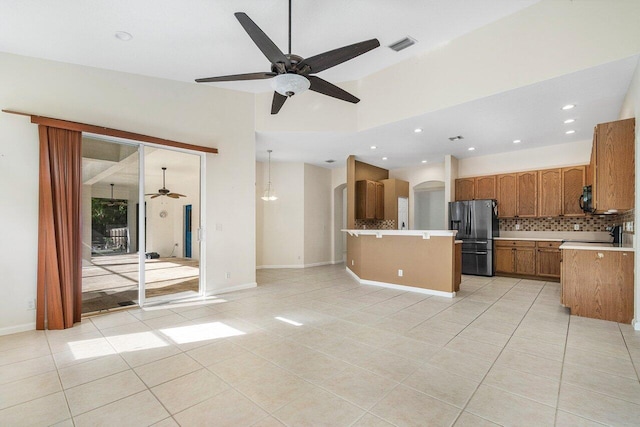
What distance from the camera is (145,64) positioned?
12.8ft

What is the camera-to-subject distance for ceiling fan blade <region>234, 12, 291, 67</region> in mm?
2259

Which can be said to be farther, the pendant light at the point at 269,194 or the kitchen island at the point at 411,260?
the pendant light at the point at 269,194

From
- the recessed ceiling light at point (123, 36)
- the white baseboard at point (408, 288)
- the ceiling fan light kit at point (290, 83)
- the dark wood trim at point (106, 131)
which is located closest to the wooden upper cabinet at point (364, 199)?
the white baseboard at point (408, 288)

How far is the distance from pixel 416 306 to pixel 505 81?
10.5 feet

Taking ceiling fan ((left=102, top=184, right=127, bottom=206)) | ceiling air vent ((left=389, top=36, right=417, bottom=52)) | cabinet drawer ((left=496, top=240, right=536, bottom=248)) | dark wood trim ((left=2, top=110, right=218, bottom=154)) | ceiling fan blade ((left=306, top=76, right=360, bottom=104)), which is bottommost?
cabinet drawer ((left=496, top=240, right=536, bottom=248))

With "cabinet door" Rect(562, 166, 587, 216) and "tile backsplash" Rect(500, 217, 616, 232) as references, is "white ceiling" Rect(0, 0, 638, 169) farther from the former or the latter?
"tile backsplash" Rect(500, 217, 616, 232)

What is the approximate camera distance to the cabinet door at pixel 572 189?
19.0ft

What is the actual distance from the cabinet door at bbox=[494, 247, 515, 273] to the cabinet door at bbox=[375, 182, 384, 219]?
2835 mm

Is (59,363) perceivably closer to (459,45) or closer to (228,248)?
(228,248)

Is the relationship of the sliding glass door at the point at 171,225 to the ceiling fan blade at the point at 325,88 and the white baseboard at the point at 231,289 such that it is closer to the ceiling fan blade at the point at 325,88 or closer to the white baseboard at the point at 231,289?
the white baseboard at the point at 231,289

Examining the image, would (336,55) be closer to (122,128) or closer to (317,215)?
(122,128)

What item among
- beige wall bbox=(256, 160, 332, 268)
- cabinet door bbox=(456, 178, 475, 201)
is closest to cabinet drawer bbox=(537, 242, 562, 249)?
cabinet door bbox=(456, 178, 475, 201)

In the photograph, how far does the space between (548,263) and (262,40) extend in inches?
263

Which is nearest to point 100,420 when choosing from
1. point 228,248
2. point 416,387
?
point 416,387
